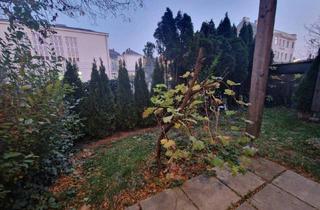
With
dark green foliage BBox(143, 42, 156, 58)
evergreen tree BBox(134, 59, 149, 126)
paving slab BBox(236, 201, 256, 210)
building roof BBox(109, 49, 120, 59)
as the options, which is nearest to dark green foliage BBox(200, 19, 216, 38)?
dark green foliage BBox(143, 42, 156, 58)

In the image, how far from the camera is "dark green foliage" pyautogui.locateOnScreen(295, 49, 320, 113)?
4.18 m

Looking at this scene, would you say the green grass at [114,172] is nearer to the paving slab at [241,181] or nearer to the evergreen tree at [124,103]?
the paving slab at [241,181]

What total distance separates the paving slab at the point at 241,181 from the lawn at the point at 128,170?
30 centimetres

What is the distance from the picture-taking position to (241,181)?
5.76 ft

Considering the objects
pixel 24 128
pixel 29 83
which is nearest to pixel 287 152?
pixel 24 128

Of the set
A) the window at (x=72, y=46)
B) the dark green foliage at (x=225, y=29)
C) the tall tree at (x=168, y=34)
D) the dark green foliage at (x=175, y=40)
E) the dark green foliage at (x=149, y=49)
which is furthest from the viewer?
the window at (x=72, y=46)

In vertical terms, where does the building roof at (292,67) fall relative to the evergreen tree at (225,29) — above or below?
below

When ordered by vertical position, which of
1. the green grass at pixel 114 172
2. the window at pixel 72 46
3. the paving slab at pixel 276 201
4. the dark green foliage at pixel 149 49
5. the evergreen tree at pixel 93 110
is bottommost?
the green grass at pixel 114 172

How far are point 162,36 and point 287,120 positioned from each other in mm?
4817

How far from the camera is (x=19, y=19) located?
1.71 meters

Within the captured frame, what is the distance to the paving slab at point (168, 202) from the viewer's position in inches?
56.7

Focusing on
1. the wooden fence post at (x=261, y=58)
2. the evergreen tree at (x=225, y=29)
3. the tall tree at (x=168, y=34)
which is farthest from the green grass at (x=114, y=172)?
the evergreen tree at (x=225, y=29)

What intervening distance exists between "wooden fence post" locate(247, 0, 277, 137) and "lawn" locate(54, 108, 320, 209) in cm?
71

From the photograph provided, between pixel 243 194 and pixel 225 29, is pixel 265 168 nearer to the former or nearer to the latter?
pixel 243 194
